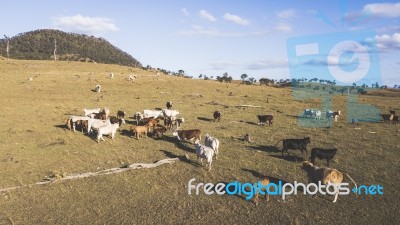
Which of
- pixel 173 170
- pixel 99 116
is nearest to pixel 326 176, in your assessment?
pixel 173 170

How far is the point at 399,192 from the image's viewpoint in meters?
15.7

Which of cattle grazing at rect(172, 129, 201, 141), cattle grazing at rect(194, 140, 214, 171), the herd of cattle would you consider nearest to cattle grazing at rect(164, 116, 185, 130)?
the herd of cattle

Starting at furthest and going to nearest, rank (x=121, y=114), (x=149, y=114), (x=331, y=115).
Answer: (x=331, y=115), (x=149, y=114), (x=121, y=114)

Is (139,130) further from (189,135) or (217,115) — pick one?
(217,115)

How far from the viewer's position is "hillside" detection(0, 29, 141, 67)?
125250 millimetres

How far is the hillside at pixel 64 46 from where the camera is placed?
12525 cm

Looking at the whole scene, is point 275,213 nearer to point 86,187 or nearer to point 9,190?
point 86,187

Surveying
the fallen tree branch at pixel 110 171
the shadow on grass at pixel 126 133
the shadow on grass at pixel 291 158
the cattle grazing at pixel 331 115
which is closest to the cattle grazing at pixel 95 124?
the shadow on grass at pixel 126 133

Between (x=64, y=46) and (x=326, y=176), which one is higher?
(x=64, y=46)

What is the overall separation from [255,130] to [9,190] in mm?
18583

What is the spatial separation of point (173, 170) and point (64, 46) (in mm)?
133114

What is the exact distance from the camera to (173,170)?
18094 mm

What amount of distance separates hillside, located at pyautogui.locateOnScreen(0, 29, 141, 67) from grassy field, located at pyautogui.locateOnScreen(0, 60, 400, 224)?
94.6 m

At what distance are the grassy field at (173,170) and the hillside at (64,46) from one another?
94.6m
